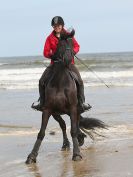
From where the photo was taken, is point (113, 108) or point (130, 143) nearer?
point (130, 143)

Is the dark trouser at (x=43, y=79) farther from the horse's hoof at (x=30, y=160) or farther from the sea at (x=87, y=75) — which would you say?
the sea at (x=87, y=75)

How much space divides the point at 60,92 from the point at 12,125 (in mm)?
4811

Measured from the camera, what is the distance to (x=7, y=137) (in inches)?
410

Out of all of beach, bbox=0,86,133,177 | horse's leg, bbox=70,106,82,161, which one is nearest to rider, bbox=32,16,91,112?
horse's leg, bbox=70,106,82,161

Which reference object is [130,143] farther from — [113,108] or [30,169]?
[113,108]

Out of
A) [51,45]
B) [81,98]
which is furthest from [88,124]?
[51,45]

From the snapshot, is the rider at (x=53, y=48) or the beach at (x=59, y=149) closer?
the beach at (x=59, y=149)

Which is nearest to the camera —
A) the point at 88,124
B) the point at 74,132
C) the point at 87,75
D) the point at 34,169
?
the point at 34,169

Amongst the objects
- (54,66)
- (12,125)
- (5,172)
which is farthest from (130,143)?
(12,125)

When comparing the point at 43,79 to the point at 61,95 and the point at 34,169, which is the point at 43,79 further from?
the point at 34,169

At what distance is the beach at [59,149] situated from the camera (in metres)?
6.91

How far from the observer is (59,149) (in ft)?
29.4

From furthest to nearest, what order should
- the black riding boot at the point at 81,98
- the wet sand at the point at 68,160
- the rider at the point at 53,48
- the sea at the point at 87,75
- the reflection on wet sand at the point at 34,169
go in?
the sea at the point at 87,75, the black riding boot at the point at 81,98, the rider at the point at 53,48, the reflection on wet sand at the point at 34,169, the wet sand at the point at 68,160

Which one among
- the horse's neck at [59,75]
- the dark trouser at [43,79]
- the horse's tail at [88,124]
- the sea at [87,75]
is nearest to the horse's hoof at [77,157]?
the dark trouser at [43,79]
